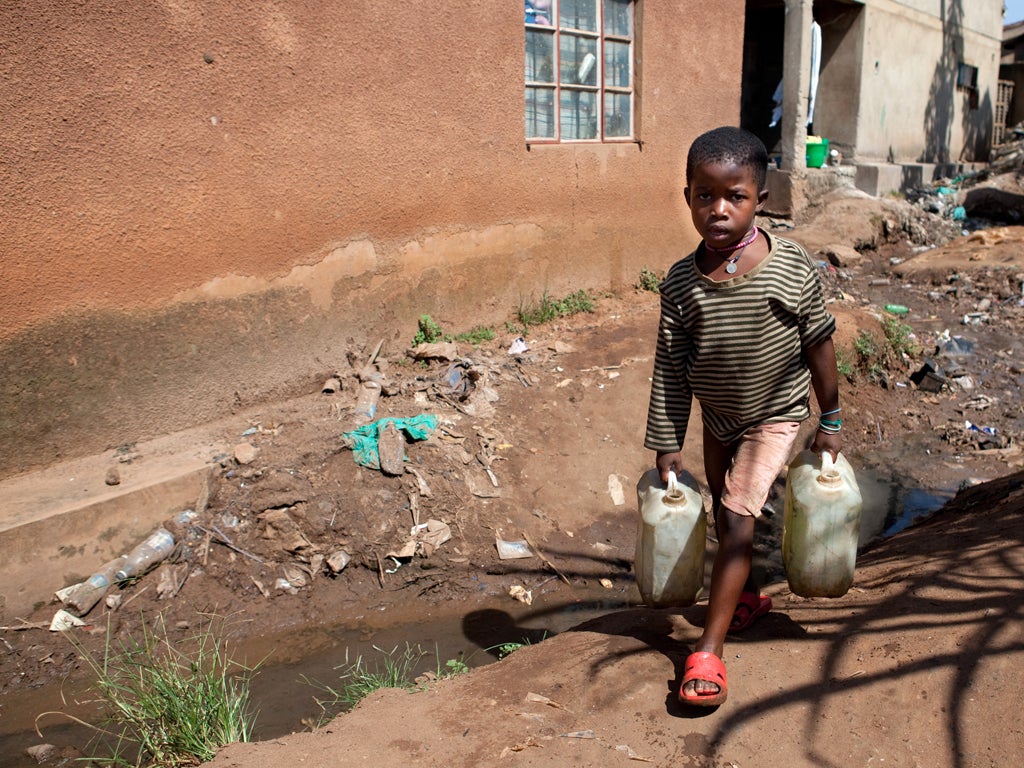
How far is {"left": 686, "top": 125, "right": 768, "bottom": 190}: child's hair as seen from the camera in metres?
2.26

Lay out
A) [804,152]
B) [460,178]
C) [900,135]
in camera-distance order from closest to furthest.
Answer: [460,178] → [804,152] → [900,135]

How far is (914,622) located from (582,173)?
4.91 m

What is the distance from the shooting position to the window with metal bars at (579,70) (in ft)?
20.7

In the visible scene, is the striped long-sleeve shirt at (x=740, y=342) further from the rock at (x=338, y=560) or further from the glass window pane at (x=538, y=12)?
the glass window pane at (x=538, y=12)

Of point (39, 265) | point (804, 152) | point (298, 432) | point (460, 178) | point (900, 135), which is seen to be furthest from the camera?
point (900, 135)

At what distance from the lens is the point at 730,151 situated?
7.43ft

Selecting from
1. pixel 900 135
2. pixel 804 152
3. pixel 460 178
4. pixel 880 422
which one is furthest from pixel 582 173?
pixel 900 135

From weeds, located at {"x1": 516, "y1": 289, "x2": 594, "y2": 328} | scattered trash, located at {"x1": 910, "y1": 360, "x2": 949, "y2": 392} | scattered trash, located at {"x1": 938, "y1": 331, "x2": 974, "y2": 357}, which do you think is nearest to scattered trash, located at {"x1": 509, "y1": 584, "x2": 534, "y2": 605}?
weeds, located at {"x1": 516, "y1": 289, "x2": 594, "y2": 328}

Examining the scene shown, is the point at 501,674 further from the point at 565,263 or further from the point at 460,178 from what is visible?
the point at 565,263

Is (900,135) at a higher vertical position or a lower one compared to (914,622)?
higher

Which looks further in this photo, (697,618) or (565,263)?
(565,263)

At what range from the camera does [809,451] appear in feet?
8.61

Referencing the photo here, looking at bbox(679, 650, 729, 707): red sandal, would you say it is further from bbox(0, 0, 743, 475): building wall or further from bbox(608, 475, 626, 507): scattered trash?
Result: bbox(0, 0, 743, 475): building wall

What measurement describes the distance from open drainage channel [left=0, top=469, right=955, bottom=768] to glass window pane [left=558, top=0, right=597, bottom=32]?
436 centimetres
